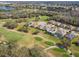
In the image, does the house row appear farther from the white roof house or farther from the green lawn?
the green lawn

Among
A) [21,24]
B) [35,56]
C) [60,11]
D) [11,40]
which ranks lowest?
[35,56]

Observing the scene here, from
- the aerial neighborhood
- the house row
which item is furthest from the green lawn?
the house row

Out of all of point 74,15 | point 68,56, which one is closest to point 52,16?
point 74,15

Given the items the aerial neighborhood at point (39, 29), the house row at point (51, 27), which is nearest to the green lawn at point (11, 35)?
the aerial neighborhood at point (39, 29)

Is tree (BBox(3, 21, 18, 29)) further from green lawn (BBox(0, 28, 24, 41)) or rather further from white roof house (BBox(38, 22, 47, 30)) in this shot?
white roof house (BBox(38, 22, 47, 30))

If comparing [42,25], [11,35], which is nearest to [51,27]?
[42,25]

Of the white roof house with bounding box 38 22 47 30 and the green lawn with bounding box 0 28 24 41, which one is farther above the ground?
the white roof house with bounding box 38 22 47 30

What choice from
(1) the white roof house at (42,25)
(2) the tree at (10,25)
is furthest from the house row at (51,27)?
(2) the tree at (10,25)

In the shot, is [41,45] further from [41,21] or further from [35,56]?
[41,21]

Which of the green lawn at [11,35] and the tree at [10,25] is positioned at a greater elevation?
the tree at [10,25]

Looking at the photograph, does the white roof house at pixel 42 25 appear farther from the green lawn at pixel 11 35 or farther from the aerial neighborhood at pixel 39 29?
the green lawn at pixel 11 35

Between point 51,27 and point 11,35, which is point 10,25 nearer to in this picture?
point 11,35
